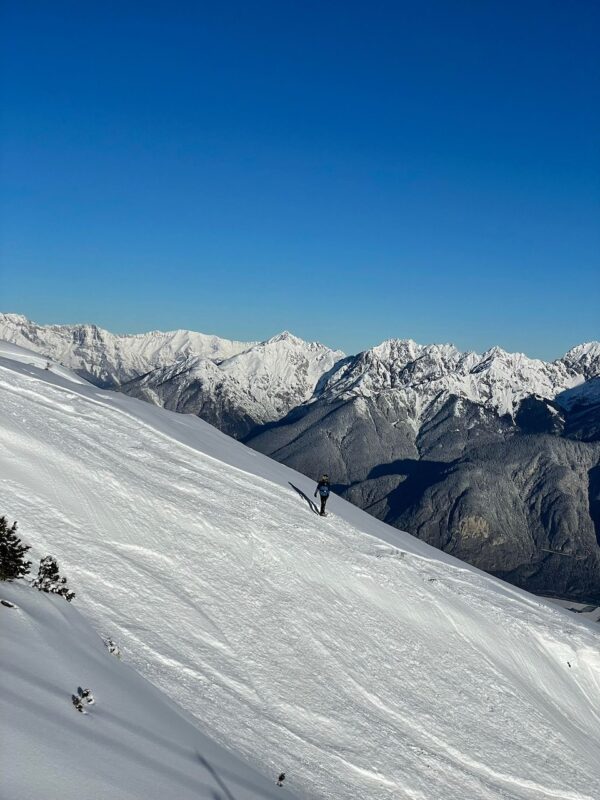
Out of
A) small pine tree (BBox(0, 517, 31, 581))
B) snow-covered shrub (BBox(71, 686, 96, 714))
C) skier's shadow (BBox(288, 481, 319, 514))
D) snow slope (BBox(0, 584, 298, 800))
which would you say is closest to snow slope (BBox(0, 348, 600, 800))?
skier's shadow (BBox(288, 481, 319, 514))

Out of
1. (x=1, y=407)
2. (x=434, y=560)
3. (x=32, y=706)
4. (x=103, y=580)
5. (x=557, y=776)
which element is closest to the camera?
(x=32, y=706)

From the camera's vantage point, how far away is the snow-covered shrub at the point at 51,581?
50.2 ft

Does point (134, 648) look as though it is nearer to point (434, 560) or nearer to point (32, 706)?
point (32, 706)

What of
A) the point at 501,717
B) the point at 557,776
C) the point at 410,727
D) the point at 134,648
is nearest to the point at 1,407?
the point at 134,648

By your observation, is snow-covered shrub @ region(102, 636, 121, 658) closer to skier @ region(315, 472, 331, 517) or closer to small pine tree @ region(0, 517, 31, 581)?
small pine tree @ region(0, 517, 31, 581)

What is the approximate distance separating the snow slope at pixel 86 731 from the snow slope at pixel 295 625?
2.33 meters

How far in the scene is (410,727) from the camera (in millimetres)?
19672

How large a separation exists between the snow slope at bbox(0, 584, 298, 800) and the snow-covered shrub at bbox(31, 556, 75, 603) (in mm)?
724

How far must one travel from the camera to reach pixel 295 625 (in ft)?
70.9

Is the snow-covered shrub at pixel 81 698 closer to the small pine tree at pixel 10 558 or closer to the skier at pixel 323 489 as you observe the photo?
the small pine tree at pixel 10 558

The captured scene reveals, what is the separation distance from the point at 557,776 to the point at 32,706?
61.6ft

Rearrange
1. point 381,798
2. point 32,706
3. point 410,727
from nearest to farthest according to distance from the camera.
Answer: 1. point 32,706
2. point 381,798
3. point 410,727

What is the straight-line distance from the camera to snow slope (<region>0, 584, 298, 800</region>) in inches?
312

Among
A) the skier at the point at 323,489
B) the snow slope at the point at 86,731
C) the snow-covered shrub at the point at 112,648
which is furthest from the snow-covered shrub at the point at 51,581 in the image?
the skier at the point at 323,489
